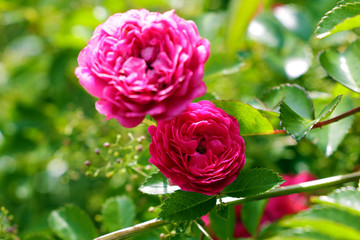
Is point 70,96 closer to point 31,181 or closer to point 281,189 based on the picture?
point 31,181

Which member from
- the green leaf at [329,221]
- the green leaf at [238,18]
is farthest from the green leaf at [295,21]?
the green leaf at [329,221]

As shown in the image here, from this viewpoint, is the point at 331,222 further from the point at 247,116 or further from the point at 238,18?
the point at 238,18

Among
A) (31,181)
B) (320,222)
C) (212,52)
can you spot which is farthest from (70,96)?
(320,222)

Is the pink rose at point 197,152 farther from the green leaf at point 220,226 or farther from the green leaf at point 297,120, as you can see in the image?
the green leaf at point 220,226

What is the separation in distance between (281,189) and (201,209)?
0.12 meters

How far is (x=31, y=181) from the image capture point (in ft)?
4.20

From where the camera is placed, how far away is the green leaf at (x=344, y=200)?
1.40 feet

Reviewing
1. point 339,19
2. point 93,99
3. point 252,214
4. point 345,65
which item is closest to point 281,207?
point 252,214

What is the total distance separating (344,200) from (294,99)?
0.77ft

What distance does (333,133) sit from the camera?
700 millimetres

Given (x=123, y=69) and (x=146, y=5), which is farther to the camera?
(x=146, y=5)

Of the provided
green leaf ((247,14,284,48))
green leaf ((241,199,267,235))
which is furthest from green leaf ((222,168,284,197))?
green leaf ((247,14,284,48))

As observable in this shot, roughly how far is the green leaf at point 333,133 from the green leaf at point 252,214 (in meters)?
0.17

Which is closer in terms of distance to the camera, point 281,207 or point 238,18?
point 238,18
